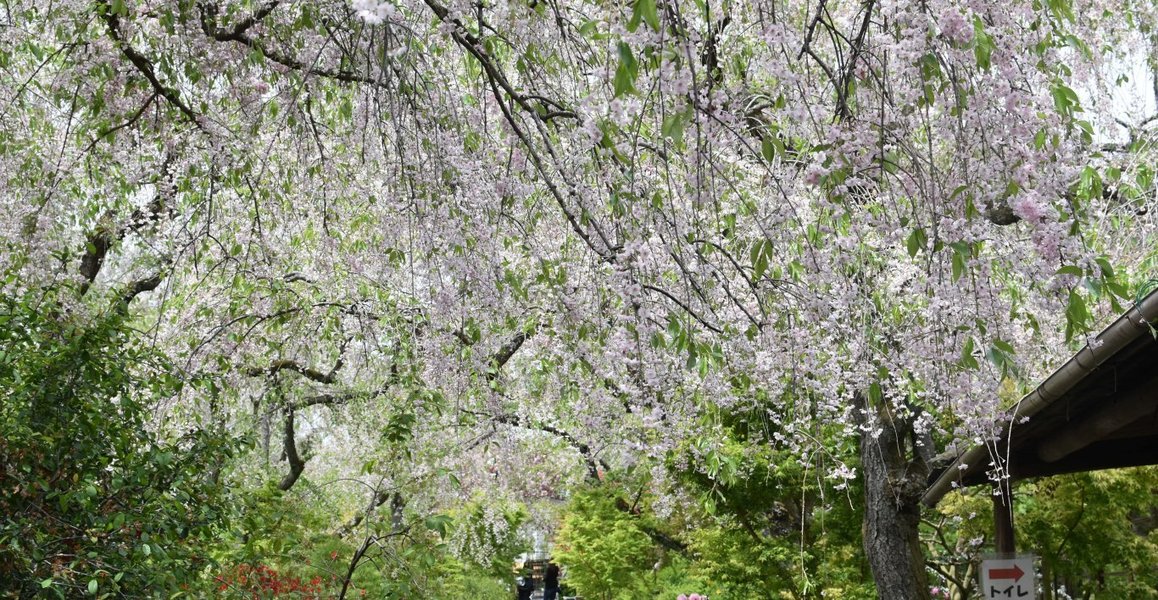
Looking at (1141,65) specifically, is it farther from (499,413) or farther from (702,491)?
(702,491)

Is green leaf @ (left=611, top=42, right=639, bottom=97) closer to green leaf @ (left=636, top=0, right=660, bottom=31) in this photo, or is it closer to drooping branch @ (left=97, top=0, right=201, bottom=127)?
green leaf @ (left=636, top=0, right=660, bottom=31)

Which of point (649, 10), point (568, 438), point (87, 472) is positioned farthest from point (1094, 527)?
point (649, 10)

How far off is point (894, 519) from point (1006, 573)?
36.8 inches

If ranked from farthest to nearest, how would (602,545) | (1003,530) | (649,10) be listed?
(602,545) < (1003,530) < (649,10)

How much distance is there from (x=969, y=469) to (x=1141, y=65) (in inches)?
88.9

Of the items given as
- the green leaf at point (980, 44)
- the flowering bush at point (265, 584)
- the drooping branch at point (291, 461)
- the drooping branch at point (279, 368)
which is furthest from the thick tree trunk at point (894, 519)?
the drooping branch at point (291, 461)

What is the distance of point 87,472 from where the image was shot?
3.33 m

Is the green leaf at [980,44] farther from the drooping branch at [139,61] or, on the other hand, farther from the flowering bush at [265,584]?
the drooping branch at [139,61]

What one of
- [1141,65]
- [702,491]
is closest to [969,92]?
[1141,65]

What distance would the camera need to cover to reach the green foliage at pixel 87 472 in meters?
3.07

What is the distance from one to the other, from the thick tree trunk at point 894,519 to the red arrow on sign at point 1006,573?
72cm

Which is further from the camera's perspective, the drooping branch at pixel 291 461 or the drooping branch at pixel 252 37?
the drooping branch at pixel 291 461

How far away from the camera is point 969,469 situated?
17.1ft

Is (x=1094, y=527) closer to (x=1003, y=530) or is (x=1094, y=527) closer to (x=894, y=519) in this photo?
(x=894, y=519)
